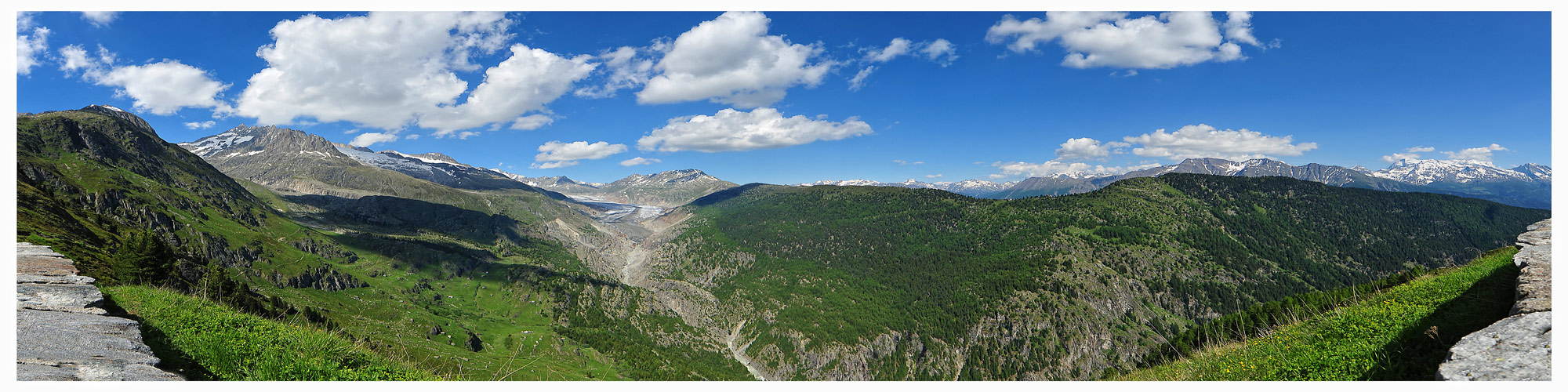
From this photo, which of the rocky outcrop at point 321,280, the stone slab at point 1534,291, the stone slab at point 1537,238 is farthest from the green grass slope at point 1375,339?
the rocky outcrop at point 321,280

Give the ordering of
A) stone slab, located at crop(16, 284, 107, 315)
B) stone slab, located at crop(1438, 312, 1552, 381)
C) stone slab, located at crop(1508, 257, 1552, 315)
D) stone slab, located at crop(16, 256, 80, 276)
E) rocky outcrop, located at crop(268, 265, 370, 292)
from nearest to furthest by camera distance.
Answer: stone slab, located at crop(1438, 312, 1552, 381)
stone slab, located at crop(1508, 257, 1552, 315)
stone slab, located at crop(16, 284, 107, 315)
stone slab, located at crop(16, 256, 80, 276)
rocky outcrop, located at crop(268, 265, 370, 292)

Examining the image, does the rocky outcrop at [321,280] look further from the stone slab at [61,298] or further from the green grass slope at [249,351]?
the green grass slope at [249,351]

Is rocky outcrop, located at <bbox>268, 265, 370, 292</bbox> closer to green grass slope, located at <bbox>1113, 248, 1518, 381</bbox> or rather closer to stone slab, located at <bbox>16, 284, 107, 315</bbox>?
stone slab, located at <bbox>16, 284, 107, 315</bbox>

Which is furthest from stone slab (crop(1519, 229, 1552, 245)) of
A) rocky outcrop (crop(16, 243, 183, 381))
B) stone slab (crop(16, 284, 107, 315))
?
stone slab (crop(16, 284, 107, 315))

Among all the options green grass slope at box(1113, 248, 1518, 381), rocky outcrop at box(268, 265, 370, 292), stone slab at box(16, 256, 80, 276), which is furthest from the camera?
rocky outcrop at box(268, 265, 370, 292)

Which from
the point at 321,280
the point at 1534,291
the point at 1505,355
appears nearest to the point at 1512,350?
the point at 1505,355

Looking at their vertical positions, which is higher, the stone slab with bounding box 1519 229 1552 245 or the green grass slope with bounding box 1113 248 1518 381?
the stone slab with bounding box 1519 229 1552 245

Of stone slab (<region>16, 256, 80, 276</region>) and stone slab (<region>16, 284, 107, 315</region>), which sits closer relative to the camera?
stone slab (<region>16, 284, 107, 315</region>)
